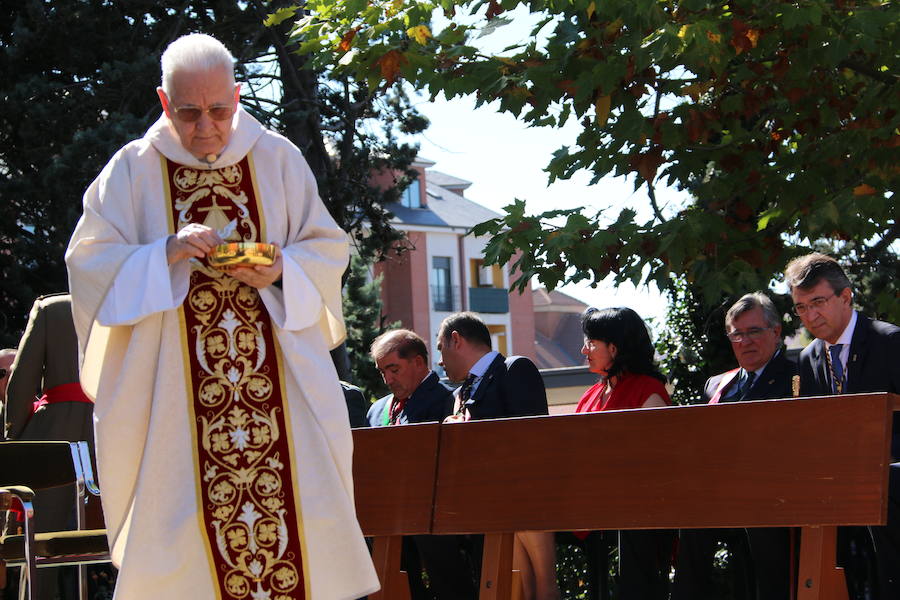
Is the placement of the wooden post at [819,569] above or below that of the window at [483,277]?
below

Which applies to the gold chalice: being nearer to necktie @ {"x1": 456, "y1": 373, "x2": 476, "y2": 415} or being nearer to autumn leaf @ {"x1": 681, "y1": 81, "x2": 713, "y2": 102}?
necktie @ {"x1": 456, "y1": 373, "x2": 476, "y2": 415}

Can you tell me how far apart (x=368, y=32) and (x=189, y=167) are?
3795 millimetres

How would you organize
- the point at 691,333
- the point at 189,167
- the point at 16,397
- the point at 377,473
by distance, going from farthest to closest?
1. the point at 691,333
2. the point at 16,397
3. the point at 377,473
4. the point at 189,167

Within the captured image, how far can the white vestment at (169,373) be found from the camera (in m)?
4.01

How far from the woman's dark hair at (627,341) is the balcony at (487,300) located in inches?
1751

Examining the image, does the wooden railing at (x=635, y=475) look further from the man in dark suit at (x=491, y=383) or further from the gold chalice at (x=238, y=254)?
the gold chalice at (x=238, y=254)

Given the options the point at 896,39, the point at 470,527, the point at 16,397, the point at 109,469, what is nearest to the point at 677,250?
the point at 896,39

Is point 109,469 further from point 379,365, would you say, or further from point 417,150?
point 417,150

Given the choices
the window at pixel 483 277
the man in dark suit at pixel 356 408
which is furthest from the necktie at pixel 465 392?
the window at pixel 483 277

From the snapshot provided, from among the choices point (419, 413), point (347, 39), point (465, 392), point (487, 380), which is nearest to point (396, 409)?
point (419, 413)

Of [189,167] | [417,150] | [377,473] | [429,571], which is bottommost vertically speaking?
[429,571]

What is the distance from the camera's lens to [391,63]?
7836 mm

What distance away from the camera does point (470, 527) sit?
17.8ft

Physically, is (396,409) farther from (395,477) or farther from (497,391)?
(395,477)
